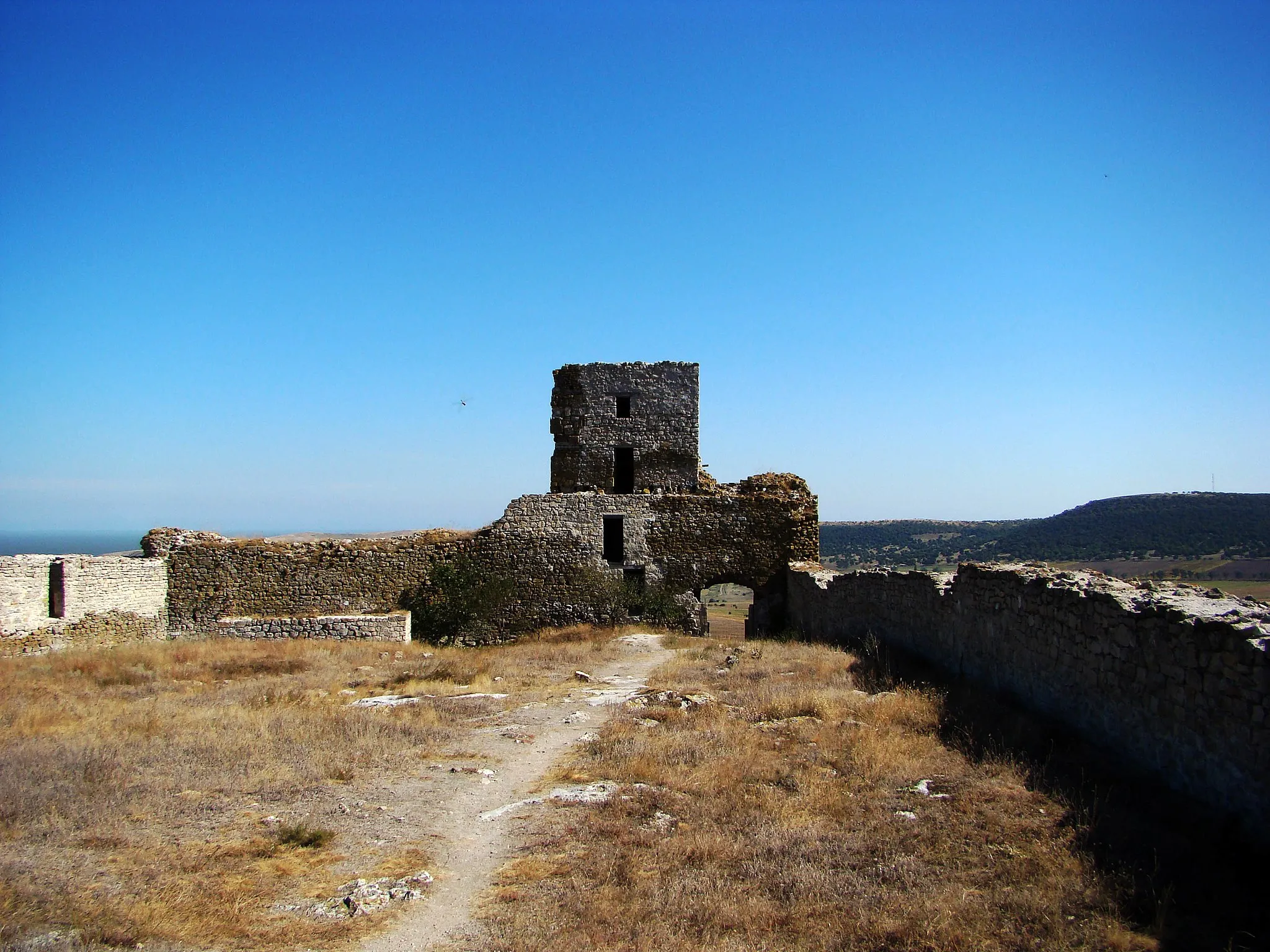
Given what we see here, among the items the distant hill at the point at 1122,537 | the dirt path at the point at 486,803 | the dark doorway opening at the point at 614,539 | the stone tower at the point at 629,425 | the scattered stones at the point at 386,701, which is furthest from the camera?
the distant hill at the point at 1122,537

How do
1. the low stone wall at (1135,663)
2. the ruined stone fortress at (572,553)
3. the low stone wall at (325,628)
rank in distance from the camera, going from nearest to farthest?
the low stone wall at (1135,663)
the low stone wall at (325,628)
the ruined stone fortress at (572,553)

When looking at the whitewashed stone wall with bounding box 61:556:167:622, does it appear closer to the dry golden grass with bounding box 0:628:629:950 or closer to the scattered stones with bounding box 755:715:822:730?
the dry golden grass with bounding box 0:628:629:950

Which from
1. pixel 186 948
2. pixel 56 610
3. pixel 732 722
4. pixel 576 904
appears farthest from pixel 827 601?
pixel 56 610

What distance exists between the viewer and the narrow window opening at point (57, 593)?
17.4 meters

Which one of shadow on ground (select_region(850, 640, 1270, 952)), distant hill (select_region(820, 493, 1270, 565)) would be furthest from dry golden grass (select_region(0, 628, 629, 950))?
distant hill (select_region(820, 493, 1270, 565))

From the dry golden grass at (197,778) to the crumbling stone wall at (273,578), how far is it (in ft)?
18.7

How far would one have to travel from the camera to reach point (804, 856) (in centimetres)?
549

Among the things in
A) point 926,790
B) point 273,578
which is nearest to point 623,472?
point 273,578

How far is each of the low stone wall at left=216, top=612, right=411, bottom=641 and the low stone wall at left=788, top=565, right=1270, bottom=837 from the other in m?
11.7

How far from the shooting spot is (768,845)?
5.70 meters

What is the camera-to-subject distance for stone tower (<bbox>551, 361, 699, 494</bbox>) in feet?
73.2

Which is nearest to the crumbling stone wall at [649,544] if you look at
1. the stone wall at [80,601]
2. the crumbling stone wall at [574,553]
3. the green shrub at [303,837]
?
the crumbling stone wall at [574,553]

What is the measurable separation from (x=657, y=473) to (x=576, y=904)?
1765 cm

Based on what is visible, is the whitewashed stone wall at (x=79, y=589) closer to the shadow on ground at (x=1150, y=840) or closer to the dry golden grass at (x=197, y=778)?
the dry golden grass at (x=197, y=778)
